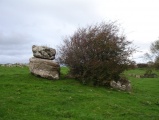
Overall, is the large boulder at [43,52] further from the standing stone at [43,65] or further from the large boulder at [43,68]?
the large boulder at [43,68]

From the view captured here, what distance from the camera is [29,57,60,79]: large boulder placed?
24125 millimetres

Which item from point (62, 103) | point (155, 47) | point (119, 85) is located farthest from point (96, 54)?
point (155, 47)

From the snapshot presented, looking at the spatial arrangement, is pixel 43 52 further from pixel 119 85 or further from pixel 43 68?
pixel 119 85

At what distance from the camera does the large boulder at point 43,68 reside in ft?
79.2

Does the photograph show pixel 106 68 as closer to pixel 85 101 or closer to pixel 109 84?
pixel 109 84

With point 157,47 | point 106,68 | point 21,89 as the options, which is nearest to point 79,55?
point 106,68

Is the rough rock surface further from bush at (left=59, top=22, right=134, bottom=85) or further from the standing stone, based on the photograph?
the standing stone

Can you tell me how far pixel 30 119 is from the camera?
13.8 metres

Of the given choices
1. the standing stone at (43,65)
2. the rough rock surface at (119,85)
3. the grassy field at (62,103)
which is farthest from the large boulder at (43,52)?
the rough rock surface at (119,85)

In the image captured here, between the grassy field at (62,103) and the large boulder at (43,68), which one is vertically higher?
the large boulder at (43,68)

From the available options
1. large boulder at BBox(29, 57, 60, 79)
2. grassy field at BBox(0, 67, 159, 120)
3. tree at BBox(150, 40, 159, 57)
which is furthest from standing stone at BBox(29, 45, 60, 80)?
tree at BBox(150, 40, 159, 57)

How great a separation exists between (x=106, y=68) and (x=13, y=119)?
12391 mm

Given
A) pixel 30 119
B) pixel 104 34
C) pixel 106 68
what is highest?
pixel 104 34

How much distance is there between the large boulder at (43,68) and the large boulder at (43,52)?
0.87 m
